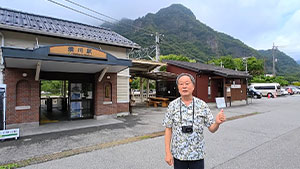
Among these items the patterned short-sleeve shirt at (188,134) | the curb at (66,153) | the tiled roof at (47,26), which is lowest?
the curb at (66,153)

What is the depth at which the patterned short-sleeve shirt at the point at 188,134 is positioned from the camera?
1952 millimetres

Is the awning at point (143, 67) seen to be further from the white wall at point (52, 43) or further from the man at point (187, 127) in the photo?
the man at point (187, 127)

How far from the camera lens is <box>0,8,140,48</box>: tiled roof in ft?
21.3

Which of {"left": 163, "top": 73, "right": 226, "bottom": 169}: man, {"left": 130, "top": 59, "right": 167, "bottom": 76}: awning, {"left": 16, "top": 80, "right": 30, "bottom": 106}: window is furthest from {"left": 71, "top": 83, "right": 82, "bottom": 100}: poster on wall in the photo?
{"left": 163, "top": 73, "right": 226, "bottom": 169}: man

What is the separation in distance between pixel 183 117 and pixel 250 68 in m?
48.3

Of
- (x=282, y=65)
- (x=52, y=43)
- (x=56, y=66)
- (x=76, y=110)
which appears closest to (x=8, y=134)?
(x=56, y=66)

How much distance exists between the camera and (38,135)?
19.1 ft

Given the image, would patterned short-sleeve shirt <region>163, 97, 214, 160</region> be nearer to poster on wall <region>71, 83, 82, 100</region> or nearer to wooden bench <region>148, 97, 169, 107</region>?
poster on wall <region>71, 83, 82, 100</region>

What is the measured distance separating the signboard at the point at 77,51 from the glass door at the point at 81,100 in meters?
2.66

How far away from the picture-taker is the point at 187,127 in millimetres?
1943

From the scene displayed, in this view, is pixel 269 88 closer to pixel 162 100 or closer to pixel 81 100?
→ pixel 162 100

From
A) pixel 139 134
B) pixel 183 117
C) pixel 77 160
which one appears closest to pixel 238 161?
pixel 183 117

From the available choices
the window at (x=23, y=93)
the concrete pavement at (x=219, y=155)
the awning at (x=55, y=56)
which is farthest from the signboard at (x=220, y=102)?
the window at (x=23, y=93)

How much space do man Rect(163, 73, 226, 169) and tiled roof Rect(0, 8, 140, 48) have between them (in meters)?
7.15
